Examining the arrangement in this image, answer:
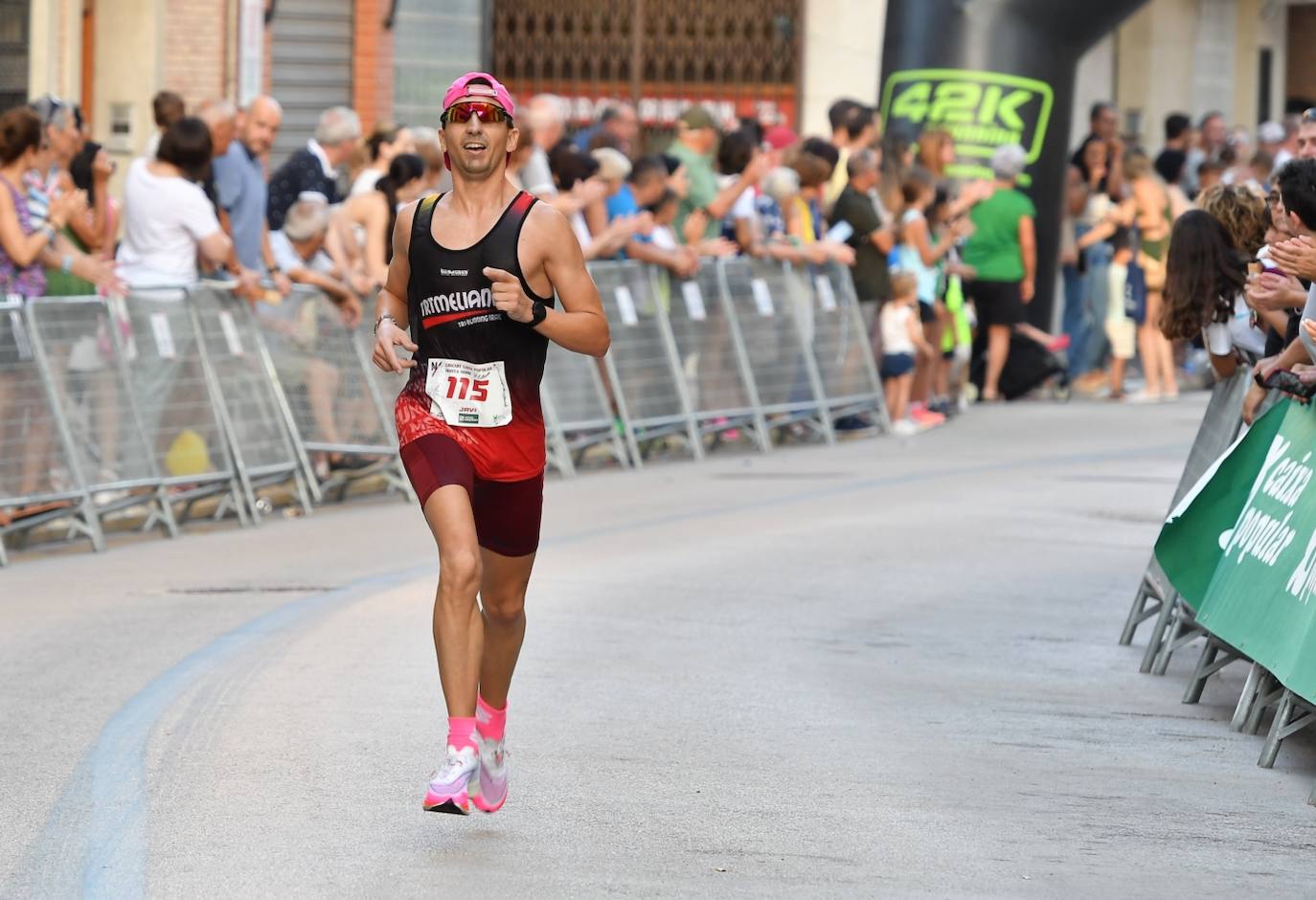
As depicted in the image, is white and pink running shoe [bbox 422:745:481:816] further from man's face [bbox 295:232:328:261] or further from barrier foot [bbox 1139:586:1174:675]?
man's face [bbox 295:232:328:261]

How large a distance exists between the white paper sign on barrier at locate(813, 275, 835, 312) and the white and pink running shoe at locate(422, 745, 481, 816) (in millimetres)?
11500

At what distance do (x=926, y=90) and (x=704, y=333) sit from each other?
5.34 meters

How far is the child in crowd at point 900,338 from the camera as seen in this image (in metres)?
18.3

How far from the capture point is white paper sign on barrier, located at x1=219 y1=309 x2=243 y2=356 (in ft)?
44.3

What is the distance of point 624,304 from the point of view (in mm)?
16219

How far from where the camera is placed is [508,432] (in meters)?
6.91

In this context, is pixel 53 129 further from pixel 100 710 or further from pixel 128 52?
pixel 128 52

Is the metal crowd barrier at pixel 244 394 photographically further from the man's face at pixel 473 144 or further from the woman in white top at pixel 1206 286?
the man's face at pixel 473 144

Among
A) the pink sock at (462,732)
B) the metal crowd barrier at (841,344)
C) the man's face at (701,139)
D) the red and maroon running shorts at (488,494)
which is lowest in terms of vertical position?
the metal crowd barrier at (841,344)

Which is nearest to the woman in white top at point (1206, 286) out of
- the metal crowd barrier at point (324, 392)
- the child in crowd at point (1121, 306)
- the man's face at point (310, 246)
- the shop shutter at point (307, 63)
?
the metal crowd barrier at point (324, 392)

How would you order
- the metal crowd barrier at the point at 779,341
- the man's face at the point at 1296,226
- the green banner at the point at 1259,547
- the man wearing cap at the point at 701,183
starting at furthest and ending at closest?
the metal crowd barrier at the point at 779,341 < the man wearing cap at the point at 701,183 < the man's face at the point at 1296,226 < the green banner at the point at 1259,547

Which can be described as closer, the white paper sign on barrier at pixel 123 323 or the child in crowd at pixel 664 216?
the white paper sign on barrier at pixel 123 323

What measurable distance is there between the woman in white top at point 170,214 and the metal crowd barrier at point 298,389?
27 cm

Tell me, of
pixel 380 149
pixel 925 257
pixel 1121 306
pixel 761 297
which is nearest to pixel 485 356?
pixel 380 149
